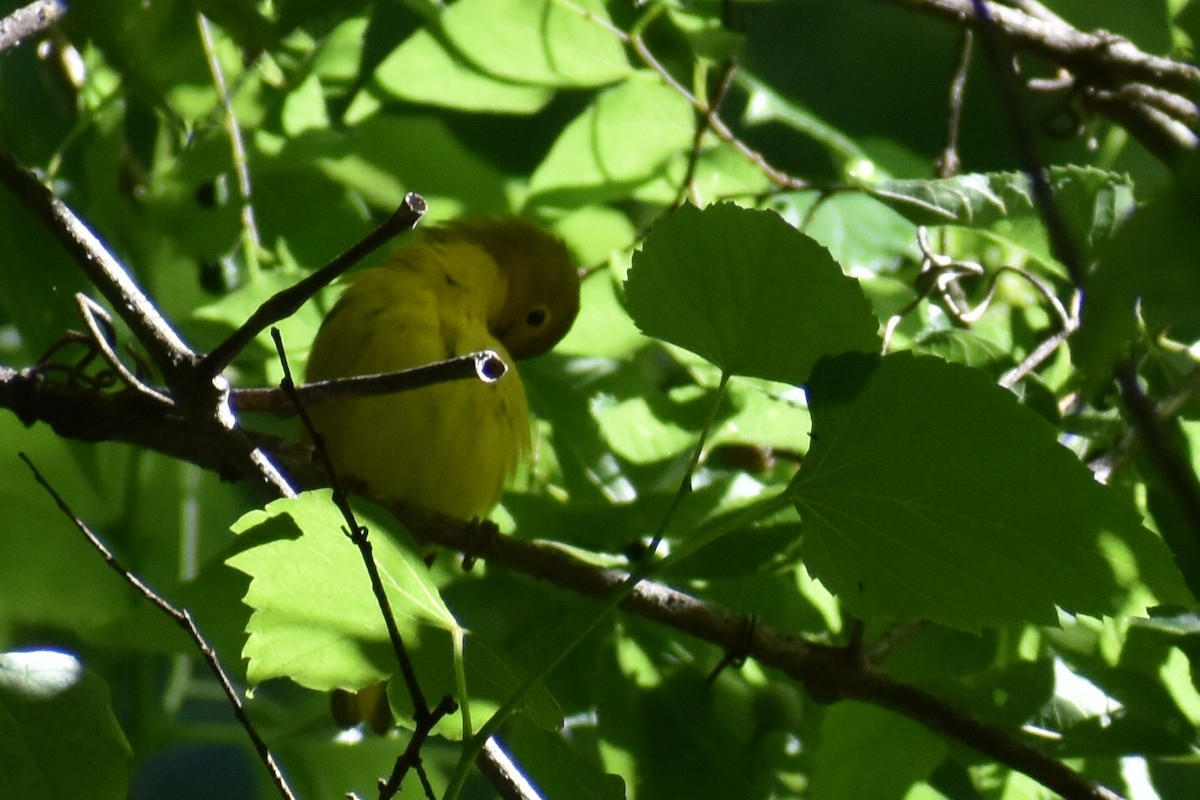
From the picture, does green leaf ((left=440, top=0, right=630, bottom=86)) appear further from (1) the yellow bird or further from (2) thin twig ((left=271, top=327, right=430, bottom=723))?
(2) thin twig ((left=271, top=327, right=430, bottom=723))

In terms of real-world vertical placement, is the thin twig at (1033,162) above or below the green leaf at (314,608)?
above

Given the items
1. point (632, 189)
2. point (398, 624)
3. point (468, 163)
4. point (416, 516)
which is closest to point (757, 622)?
point (416, 516)

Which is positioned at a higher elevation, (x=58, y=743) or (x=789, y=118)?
(x=58, y=743)

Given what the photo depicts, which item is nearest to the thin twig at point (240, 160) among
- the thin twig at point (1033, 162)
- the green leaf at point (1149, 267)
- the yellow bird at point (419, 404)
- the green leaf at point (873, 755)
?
the yellow bird at point (419, 404)

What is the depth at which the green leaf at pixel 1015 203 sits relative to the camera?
1.91m

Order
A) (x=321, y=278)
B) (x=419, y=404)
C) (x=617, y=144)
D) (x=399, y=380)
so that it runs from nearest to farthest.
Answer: (x=321, y=278)
(x=399, y=380)
(x=617, y=144)
(x=419, y=404)

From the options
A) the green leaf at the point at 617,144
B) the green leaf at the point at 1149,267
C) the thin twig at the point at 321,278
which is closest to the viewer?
the green leaf at the point at 1149,267

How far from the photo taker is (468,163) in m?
2.85

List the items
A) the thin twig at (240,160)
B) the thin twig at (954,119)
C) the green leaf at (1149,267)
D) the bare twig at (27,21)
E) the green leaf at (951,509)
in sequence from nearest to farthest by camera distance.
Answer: the green leaf at (1149,267) < the green leaf at (951,509) < the bare twig at (27,21) < the thin twig at (240,160) < the thin twig at (954,119)

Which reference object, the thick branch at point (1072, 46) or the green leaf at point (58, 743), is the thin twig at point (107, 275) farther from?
the thick branch at point (1072, 46)

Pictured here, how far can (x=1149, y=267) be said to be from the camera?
1.87 feet

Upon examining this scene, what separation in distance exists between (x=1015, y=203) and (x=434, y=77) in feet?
3.68

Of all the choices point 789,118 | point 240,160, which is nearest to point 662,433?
point 789,118

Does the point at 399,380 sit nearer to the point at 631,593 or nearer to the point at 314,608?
the point at 314,608
